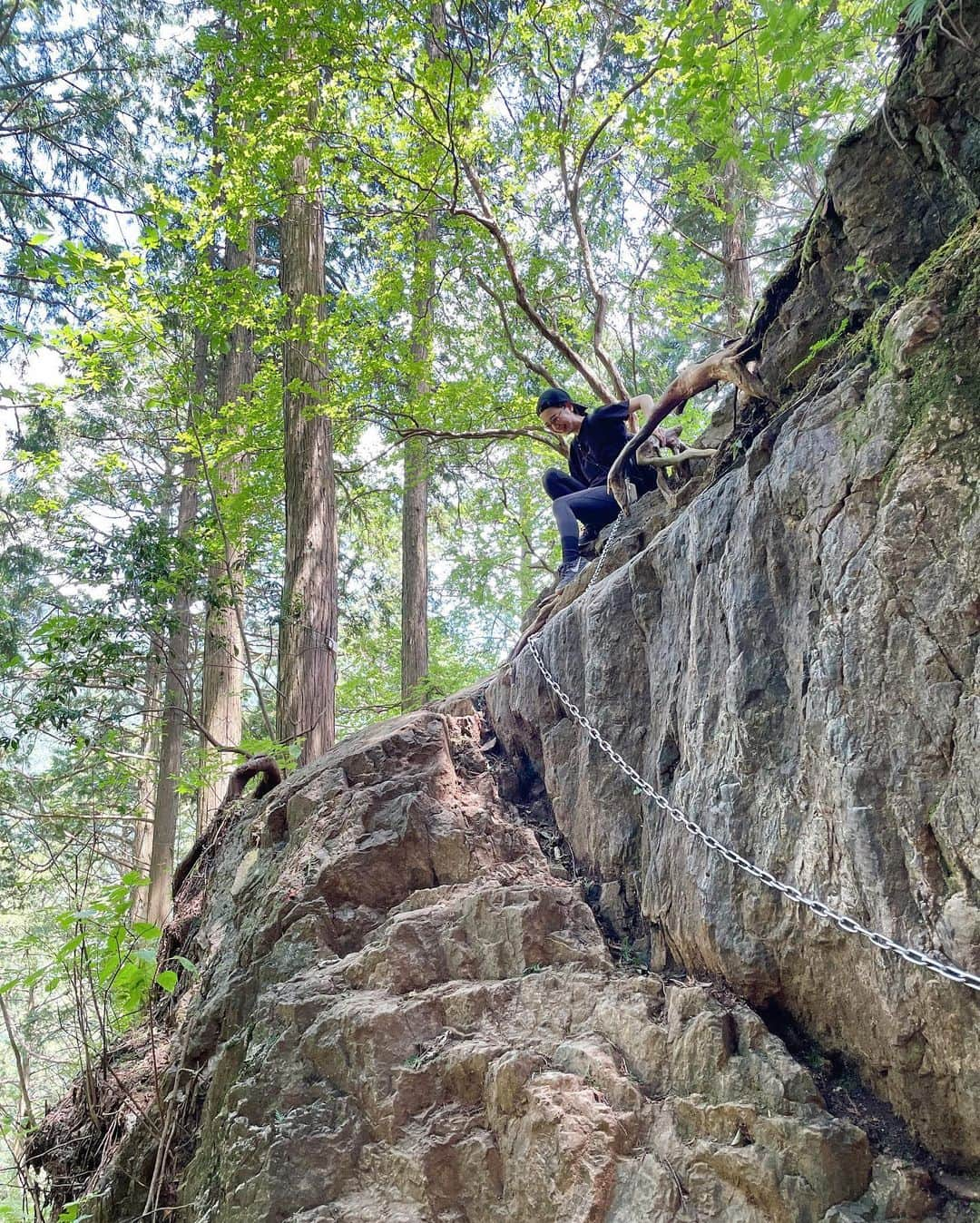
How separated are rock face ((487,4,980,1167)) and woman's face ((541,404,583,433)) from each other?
99.3 inches

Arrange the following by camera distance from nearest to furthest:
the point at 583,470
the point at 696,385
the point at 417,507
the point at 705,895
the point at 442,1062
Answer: the point at 705,895 < the point at 442,1062 < the point at 696,385 < the point at 583,470 < the point at 417,507

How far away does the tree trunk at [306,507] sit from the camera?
708cm

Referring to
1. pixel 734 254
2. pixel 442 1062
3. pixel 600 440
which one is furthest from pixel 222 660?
pixel 734 254

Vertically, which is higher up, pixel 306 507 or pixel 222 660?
pixel 306 507

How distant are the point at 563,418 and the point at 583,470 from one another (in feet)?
1.61

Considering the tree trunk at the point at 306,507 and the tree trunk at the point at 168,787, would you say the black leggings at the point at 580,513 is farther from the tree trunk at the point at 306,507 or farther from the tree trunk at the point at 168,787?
the tree trunk at the point at 168,787

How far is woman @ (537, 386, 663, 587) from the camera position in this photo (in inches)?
243

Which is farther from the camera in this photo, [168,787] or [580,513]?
[168,787]

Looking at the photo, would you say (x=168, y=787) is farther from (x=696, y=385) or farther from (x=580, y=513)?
(x=696, y=385)

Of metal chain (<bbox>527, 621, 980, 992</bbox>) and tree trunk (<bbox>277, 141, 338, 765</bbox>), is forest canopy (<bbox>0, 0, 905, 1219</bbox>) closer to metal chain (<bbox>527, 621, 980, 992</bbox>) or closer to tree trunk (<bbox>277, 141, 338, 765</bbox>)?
tree trunk (<bbox>277, 141, 338, 765</bbox>)

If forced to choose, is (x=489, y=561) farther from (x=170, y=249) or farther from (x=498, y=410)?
(x=170, y=249)

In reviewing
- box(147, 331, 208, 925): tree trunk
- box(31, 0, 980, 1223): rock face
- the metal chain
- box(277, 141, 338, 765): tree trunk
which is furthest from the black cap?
box(147, 331, 208, 925): tree trunk

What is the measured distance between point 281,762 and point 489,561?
30.3 feet

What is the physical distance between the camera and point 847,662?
2539mm
